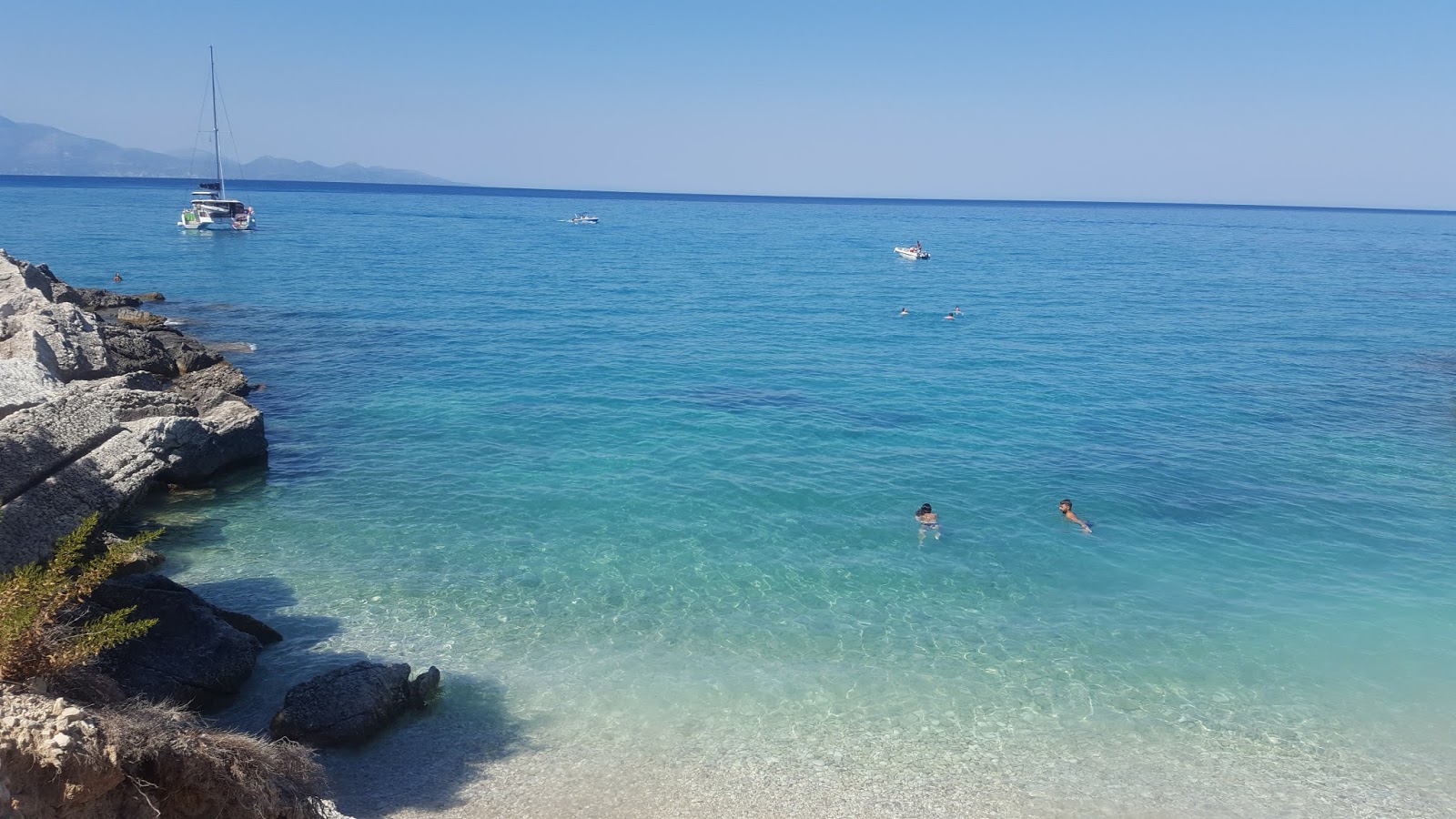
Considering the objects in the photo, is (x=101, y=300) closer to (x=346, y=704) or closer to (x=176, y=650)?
(x=176, y=650)

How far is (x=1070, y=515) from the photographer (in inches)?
841

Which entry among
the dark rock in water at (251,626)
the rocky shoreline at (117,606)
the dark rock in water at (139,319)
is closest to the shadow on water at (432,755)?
the rocky shoreline at (117,606)

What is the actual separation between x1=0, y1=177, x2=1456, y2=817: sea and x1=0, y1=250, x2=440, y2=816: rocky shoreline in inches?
28.3

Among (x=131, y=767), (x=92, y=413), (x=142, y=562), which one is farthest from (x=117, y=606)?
(x=131, y=767)

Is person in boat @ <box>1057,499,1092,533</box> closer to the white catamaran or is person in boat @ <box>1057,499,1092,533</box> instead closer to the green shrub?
the green shrub

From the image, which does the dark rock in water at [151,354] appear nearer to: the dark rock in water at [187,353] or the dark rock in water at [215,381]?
the dark rock in water at [187,353]

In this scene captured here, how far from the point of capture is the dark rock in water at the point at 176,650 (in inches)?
486

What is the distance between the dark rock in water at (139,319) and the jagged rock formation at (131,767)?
35361mm

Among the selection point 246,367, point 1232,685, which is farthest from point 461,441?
point 1232,685

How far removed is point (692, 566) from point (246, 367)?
23.1 metres

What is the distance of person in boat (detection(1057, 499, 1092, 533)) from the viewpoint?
20953 millimetres

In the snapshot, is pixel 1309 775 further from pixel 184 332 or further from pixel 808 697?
pixel 184 332

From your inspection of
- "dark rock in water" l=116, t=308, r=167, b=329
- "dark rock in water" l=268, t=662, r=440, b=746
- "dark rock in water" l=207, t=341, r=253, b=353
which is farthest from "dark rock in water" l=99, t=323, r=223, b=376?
"dark rock in water" l=268, t=662, r=440, b=746

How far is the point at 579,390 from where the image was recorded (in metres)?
32.3
